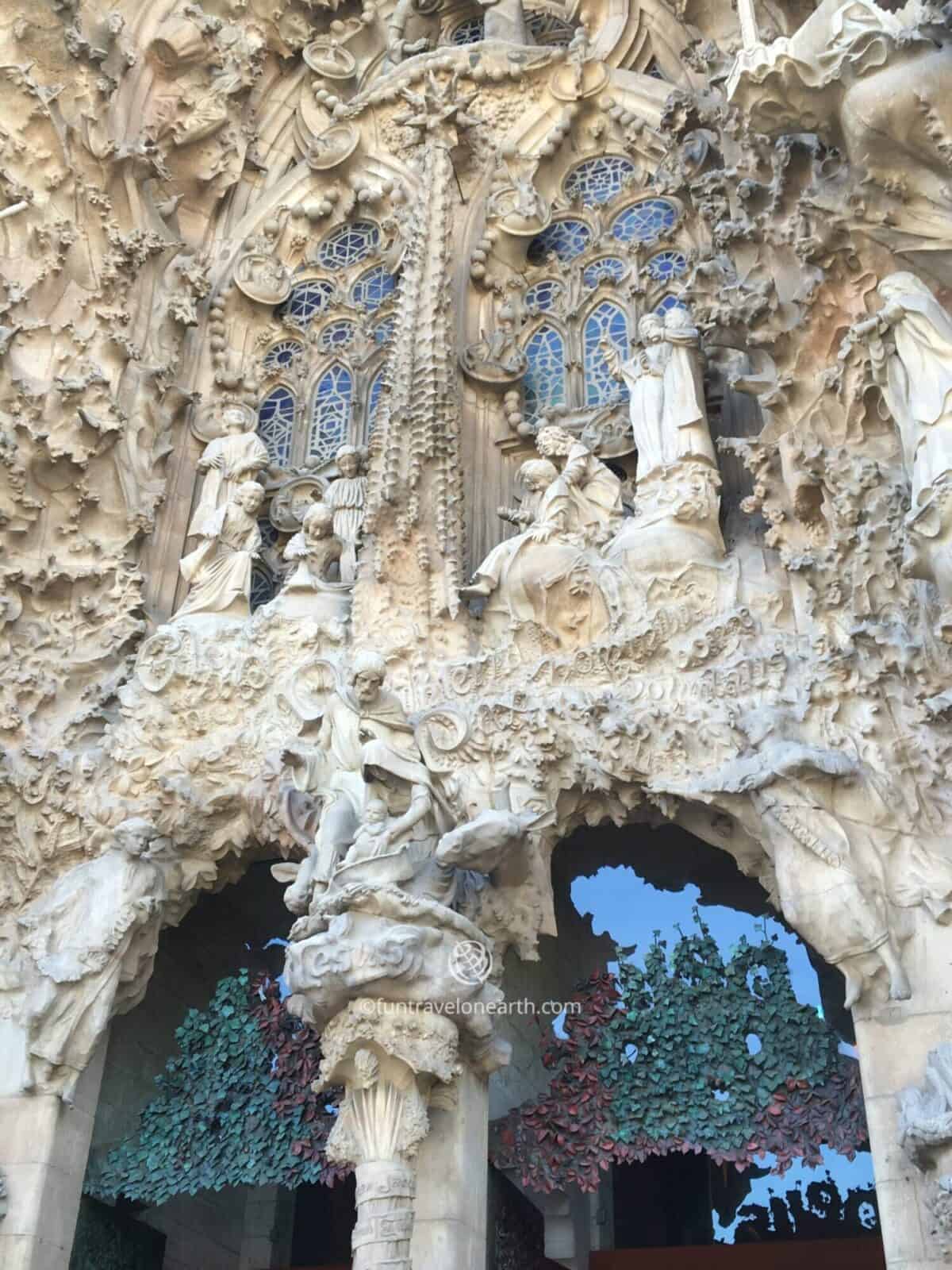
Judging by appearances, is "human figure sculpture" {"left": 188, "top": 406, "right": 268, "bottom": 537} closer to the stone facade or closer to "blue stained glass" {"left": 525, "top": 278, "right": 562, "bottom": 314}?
the stone facade

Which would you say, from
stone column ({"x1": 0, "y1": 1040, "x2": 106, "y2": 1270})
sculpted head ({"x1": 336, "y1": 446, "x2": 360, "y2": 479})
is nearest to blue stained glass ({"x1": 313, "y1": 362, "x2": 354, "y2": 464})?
sculpted head ({"x1": 336, "y1": 446, "x2": 360, "y2": 479})

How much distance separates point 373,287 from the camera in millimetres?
11266

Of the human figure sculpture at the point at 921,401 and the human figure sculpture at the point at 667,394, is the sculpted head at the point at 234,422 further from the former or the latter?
the human figure sculpture at the point at 921,401

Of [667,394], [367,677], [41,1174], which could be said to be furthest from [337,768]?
[667,394]

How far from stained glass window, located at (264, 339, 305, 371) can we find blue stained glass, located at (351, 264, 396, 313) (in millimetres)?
605

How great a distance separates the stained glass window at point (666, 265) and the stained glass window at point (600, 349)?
1.22ft

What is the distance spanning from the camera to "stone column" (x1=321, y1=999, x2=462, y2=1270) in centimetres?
630

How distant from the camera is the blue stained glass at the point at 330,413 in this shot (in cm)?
1045

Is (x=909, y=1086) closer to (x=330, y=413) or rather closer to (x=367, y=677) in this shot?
(x=367, y=677)

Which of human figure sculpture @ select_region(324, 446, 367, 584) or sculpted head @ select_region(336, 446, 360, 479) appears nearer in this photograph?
human figure sculpture @ select_region(324, 446, 367, 584)

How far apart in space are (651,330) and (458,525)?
5.64ft

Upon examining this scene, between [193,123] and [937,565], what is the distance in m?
7.52

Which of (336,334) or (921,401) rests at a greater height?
(336,334)
